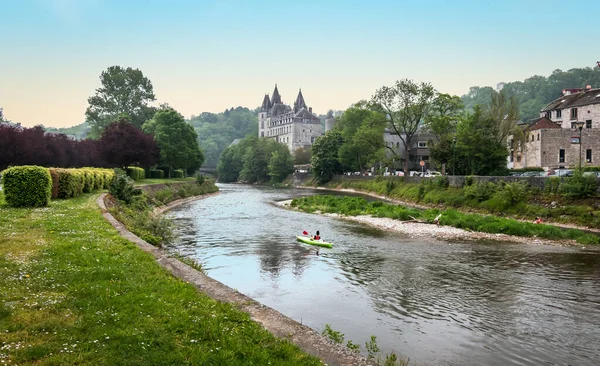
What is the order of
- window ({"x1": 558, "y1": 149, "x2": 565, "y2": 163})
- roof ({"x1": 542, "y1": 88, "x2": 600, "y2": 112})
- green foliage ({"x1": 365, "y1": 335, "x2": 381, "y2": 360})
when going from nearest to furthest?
green foliage ({"x1": 365, "y1": 335, "x2": 381, "y2": 360}) → window ({"x1": 558, "y1": 149, "x2": 565, "y2": 163}) → roof ({"x1": 542, "y1": 88, "x2": 600, "y2": 112})

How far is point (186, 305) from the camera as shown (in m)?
8.50

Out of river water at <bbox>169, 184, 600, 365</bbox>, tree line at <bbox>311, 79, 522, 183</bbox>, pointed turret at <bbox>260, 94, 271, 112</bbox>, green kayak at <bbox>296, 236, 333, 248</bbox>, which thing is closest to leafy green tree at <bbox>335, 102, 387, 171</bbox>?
tree line at <bbox>311, 79, 522, 183</bbox>

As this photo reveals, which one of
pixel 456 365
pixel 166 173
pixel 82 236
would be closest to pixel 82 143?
pixel 166 173

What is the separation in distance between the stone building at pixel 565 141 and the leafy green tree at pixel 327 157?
34520 mm

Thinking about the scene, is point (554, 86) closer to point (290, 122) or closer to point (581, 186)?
point (290, 122)

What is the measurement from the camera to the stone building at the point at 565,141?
62.1 meters

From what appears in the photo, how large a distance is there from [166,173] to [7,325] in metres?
79.3

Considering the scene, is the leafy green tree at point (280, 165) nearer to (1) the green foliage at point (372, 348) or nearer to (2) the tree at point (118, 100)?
(2) the tree at point (118, 100)

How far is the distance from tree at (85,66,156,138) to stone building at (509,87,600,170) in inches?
3044

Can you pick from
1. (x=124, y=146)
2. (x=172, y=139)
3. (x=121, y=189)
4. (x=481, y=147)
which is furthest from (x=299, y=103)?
(x=121, y=189)

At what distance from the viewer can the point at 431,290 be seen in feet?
49.7

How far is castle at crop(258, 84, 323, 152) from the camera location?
15875 centimetres

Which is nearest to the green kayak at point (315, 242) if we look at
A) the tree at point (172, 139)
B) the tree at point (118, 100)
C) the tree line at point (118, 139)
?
the tree line at point (118, 139)

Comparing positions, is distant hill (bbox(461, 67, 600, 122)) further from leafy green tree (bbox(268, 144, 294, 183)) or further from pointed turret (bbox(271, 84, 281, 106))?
pointed turret (bbox(271, 84, 281, 106))
